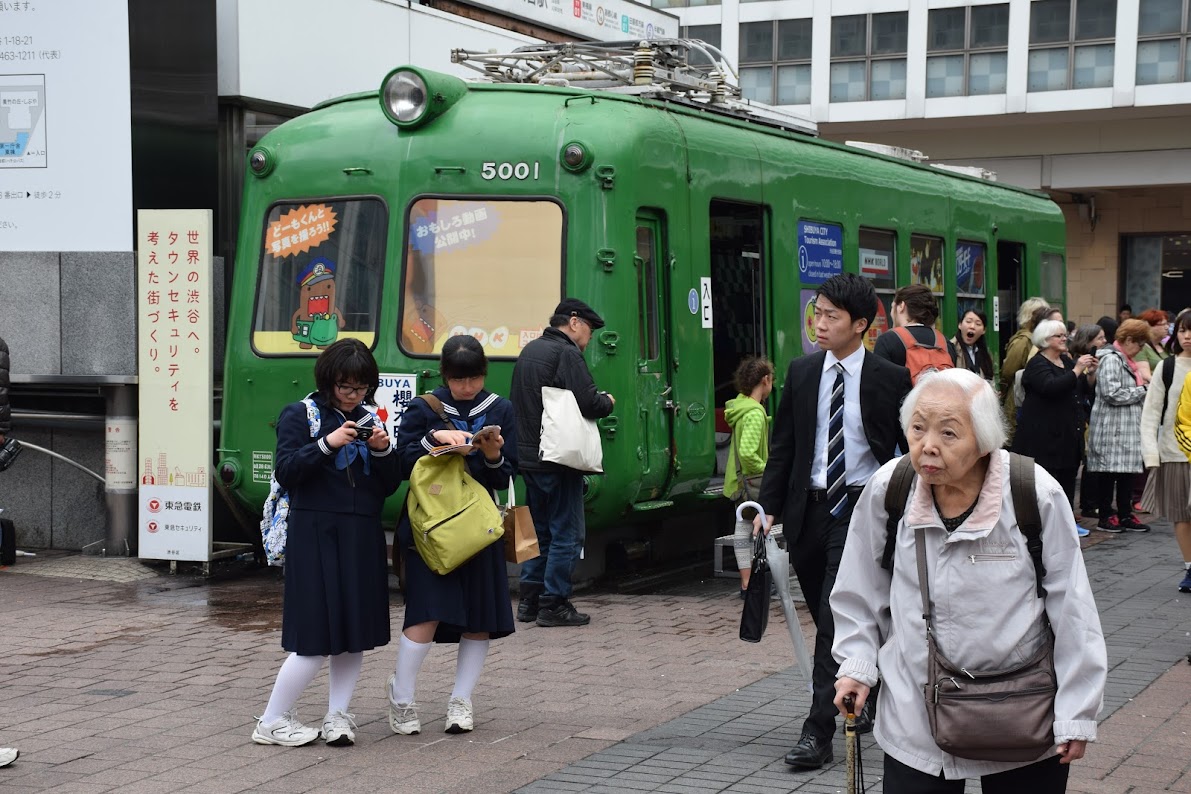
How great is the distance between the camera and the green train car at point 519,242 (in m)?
9.36

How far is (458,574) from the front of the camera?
21.0 ft

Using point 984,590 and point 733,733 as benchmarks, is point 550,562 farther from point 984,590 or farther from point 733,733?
point 984,590

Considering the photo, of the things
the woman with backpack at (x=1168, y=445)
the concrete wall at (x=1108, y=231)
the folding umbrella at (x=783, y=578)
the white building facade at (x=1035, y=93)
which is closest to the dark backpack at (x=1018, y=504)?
the folding umbrella at (x=783, y=578)

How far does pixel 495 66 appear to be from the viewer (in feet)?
36.4

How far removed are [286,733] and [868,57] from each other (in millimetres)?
27243

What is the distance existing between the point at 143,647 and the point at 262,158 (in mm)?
3209

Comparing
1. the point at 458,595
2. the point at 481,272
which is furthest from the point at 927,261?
the point at 458,595

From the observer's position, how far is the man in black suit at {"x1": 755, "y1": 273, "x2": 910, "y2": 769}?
19.6ft

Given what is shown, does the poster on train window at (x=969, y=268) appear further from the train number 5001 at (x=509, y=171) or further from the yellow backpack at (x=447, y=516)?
the yellow backpack at (x=447, y=516)

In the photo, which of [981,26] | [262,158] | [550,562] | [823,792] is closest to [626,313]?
[550,562]

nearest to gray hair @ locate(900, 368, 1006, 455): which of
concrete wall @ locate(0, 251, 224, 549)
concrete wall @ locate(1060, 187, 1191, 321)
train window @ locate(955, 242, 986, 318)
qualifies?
concrete wall @ locate(0, 251, 224, 549)

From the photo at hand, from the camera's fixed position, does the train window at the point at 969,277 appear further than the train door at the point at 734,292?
Yes

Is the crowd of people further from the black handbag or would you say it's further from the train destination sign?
the train destination sign

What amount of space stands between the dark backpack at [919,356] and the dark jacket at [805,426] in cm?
172
